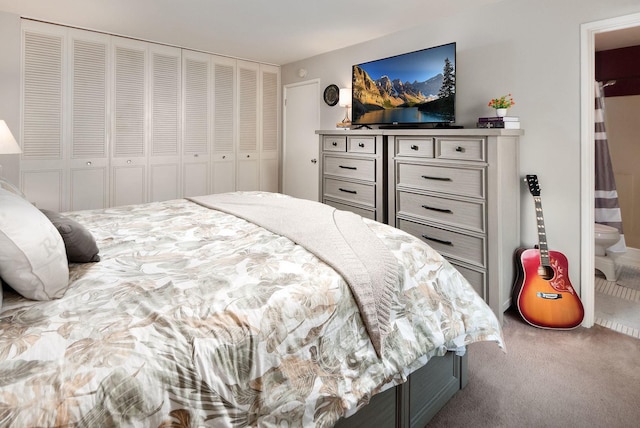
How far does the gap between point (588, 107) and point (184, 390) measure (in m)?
3.00

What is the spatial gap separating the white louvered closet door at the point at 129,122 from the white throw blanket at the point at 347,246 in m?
2.58

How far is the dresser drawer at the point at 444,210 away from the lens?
110 inches

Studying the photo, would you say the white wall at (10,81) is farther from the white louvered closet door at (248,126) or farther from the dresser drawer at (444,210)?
the dresser drawer at (444,210)

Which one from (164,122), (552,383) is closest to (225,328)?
(552,383)

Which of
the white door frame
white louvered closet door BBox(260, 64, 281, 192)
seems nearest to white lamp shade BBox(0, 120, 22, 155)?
white louvered closet door BBox(260, 64, 281, 192)

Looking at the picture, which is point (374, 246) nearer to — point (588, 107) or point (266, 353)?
point (266, 353)

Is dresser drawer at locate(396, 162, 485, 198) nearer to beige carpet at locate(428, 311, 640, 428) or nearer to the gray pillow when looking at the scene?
beige carpet at locate(428, 311, 640, 428)

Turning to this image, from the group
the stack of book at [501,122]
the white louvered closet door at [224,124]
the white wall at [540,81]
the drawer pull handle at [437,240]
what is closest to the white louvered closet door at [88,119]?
the white louvered closet door at [224,124]

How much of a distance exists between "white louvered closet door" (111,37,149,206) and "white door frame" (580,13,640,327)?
13.7ft

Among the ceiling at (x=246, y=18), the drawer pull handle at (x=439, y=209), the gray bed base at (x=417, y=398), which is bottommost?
the gray bed base at (x=417, y=398)

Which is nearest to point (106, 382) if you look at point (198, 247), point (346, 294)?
point (346, 294)

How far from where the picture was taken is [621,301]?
124 inches

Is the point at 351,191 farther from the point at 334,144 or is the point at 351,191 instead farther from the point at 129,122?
the point at 129,122

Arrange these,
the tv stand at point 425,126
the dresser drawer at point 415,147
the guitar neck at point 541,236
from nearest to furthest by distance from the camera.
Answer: the guitar neck at point 541,236, the dresser drawer at point 415,147, the tv stand at point 425,126
